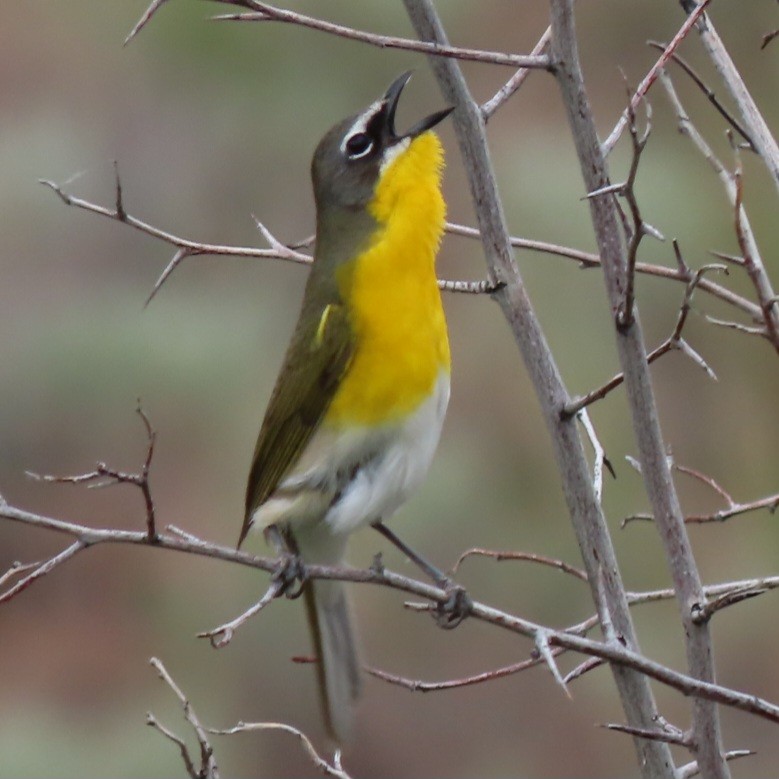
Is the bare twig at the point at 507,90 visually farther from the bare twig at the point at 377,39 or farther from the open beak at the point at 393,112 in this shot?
the open beak at the point at 393,112

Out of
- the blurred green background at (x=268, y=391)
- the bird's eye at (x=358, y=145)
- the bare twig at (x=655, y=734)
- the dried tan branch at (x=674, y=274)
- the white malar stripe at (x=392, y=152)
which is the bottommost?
the bare twig at (x=655, y=734)

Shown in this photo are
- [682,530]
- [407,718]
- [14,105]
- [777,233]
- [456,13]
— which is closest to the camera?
[682,530]

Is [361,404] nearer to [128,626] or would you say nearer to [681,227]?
[681,227]

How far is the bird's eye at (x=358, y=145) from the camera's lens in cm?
337

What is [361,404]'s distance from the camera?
314 centimetres

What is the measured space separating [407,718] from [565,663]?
193cm

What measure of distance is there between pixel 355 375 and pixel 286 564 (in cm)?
62

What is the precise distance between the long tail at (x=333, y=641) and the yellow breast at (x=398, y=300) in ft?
1.31

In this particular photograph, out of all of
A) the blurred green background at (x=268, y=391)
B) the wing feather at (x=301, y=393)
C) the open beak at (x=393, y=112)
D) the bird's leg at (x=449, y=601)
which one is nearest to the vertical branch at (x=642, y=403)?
the bird's leg at (x=449, y=601)

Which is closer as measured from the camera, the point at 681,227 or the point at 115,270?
the point at 681,227

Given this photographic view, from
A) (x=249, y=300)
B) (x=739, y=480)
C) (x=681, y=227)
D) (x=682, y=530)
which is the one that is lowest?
(x=682, y=530)

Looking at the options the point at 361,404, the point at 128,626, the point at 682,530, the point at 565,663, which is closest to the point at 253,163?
the point at 128,626

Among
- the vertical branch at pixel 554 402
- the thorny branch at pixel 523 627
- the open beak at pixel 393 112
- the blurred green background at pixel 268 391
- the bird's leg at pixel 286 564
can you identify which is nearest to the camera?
the thorny branch at pixel 523 627

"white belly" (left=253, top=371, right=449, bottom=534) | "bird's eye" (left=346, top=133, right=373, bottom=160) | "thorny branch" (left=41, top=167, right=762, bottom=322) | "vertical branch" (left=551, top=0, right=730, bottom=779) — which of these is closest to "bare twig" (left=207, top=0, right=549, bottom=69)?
"vertical branch" (left=551, top=0, right=730, bottom=779)
